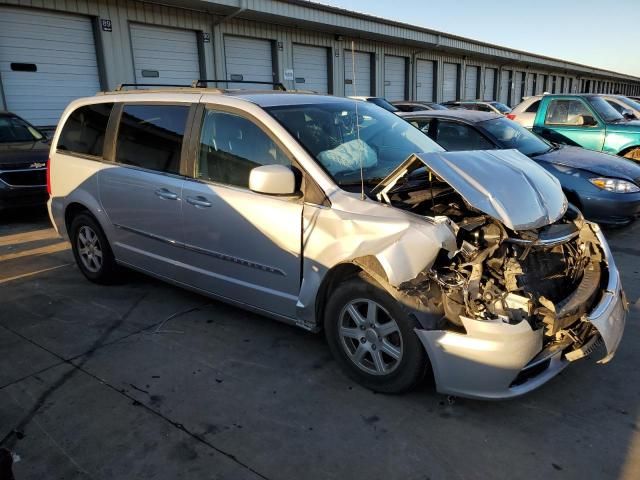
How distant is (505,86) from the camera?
3409cm

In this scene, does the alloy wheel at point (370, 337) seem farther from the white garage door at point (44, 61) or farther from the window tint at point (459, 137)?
the white garage door at point (44, 61)

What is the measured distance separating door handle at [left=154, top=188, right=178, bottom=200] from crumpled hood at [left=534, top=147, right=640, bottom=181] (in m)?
4.51

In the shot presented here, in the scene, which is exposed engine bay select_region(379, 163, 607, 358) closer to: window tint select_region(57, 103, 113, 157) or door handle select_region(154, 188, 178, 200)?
door handle select_region(154, 188, 178, 200)

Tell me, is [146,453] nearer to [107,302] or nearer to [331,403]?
[331,403]

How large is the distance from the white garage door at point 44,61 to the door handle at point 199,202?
986 centimetres

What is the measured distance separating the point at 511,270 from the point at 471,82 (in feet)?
97.7

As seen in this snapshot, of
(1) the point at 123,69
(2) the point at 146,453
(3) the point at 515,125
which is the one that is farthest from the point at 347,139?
(1) the point at 123,69

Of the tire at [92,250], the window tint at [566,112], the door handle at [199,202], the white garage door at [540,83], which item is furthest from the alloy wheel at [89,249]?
the white garage door at [540,83]

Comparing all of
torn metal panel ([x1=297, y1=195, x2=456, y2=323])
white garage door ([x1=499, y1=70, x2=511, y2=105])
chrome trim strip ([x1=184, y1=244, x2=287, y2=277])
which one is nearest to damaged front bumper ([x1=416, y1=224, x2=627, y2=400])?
torn metal panel ([x1=297, y1=195, x2=456, y2=323])

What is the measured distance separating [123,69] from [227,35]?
3813mm

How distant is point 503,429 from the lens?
2.64 metres

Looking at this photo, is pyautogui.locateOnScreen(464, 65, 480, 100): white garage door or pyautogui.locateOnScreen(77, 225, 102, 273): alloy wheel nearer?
pyautogui.locateOnScreen(77, 225, 102, 273): alloy wheel

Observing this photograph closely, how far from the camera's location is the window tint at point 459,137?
246 inches

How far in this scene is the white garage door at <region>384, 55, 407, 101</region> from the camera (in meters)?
22.1
